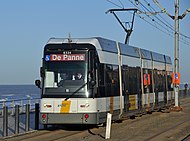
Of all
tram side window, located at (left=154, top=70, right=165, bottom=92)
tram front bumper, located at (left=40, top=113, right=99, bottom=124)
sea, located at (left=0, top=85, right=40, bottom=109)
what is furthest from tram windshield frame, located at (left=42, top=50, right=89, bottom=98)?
tram side window, located at (left=154, top=70, right=165, bottom=92)

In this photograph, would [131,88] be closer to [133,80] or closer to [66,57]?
[133,80]

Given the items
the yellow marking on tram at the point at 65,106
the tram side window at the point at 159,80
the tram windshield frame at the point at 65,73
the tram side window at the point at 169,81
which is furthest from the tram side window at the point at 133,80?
the tram side window at the point at 169,81

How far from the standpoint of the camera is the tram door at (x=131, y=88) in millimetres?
24359

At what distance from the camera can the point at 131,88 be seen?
2544cm

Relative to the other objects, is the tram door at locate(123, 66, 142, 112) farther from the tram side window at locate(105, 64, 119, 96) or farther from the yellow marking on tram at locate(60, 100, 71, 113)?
the yellow marking on tram at locate(60, 100, 71, 113)

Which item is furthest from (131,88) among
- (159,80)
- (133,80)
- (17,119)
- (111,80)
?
(159,80)

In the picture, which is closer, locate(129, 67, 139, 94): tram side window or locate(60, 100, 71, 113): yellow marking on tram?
locate(60, 100, 71, 113): yellow marking on tram

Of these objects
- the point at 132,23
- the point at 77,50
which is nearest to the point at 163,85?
the point at 132,23

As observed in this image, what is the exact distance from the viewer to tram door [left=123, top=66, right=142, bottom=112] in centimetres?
2436

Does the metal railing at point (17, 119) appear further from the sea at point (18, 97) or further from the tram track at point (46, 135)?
the sea at point (18, 97)

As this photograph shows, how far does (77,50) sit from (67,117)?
2655 millimetres

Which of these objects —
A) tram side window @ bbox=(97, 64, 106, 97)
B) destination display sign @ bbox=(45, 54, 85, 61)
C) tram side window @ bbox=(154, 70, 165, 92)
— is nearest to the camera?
destination display sign @ bbox=(45, 54, 85, 61)

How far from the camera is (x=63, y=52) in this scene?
20250mm

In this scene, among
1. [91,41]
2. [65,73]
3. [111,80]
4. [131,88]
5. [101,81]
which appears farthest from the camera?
[131,88]
